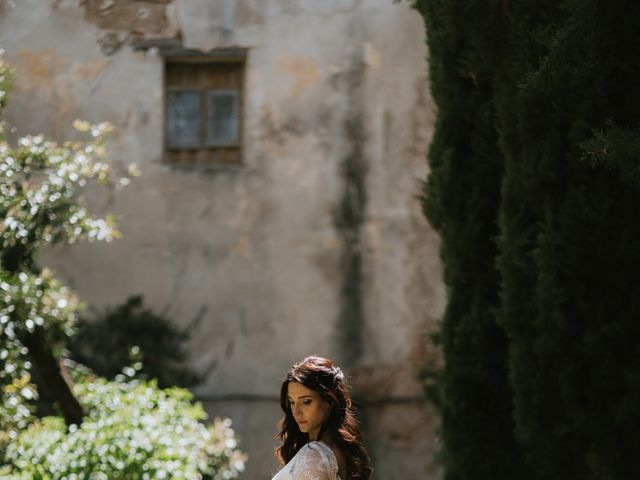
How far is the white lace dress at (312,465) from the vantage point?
3877 millimetres

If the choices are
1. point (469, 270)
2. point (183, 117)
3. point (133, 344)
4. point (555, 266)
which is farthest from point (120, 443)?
point (183, 117)

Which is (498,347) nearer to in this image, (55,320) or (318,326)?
(55,320)

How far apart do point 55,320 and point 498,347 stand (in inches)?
120

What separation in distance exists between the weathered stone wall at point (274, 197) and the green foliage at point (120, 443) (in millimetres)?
2979

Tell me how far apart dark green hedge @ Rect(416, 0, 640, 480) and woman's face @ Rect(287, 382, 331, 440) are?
5.94 ft

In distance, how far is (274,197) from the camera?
11.5m

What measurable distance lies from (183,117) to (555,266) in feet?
21.8

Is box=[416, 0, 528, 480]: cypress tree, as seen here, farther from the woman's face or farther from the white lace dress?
the white lace dress

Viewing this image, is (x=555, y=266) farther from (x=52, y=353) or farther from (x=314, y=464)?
(x=52, y=353)

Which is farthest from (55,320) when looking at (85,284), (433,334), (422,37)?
(422,37)

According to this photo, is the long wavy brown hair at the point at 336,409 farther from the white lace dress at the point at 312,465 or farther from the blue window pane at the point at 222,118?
the blue window pane at the point at 222,118

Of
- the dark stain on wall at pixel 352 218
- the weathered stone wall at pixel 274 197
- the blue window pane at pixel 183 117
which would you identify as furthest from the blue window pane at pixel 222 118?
the dark stain on wall at pixel 352 218

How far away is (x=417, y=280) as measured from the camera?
11.5 m

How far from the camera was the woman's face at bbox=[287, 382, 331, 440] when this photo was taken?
4027 millimetres
